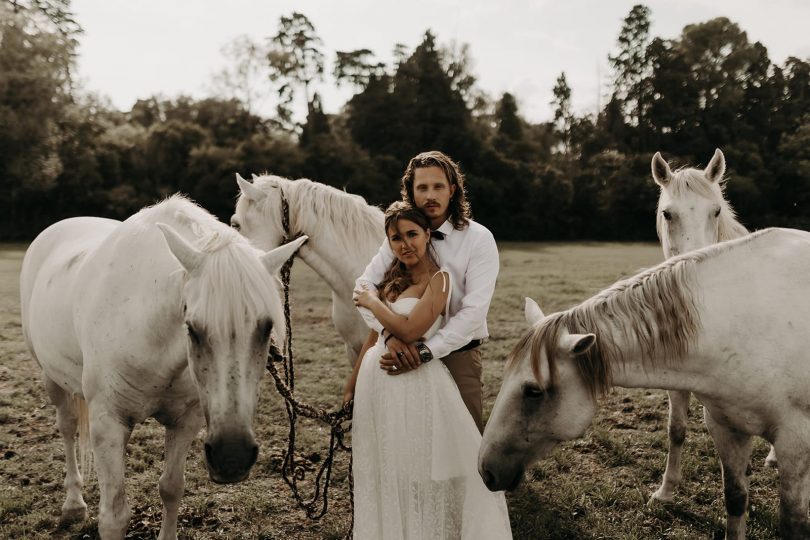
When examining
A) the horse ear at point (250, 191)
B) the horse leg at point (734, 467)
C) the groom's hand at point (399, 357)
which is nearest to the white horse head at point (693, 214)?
the horse leg at point (734, 467)

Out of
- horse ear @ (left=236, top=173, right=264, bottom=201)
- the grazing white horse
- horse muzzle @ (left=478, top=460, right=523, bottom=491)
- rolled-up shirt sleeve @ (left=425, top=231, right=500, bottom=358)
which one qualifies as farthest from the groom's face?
horse ear @ (left=236, top=173, right=264, bottom=201)

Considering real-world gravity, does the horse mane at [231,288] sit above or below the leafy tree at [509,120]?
below

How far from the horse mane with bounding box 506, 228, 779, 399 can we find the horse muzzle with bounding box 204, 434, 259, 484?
1155 mm

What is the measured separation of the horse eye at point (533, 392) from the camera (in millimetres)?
2457

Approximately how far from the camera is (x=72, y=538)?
343 cm

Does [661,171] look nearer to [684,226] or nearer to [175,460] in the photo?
[684,226]

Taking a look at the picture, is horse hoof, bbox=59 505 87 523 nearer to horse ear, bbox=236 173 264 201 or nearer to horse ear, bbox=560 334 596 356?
horse ear, bbox=236 173 264 201

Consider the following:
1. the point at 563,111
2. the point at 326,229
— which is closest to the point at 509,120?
the point at 563,111

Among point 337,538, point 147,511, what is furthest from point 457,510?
point 147,511

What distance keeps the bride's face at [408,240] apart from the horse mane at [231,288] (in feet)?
1.86

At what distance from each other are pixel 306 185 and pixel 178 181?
2730 centimetres

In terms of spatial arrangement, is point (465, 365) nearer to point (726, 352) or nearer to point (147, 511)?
point (726, 352)

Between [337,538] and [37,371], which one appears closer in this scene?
[337,538]

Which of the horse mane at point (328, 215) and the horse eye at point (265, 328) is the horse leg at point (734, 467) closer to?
the horse eye at point (265, 328)
